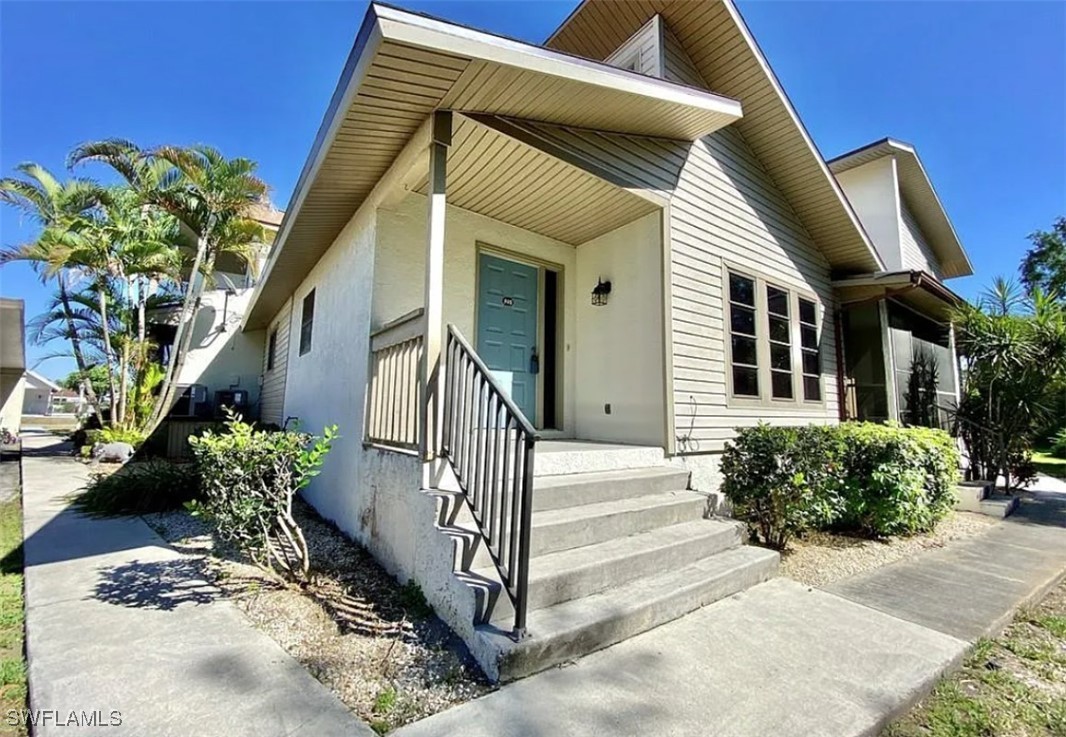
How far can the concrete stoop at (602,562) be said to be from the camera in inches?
93.8

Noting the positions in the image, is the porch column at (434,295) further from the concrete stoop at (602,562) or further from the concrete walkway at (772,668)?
the concrete walkway at (772,668)

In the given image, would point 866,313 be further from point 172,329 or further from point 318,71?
point 172,329

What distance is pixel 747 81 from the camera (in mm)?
5938

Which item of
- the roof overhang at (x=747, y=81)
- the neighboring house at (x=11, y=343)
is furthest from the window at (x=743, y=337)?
the neighboring house at (x=11, y=343)

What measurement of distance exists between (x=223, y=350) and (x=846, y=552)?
1357 cm

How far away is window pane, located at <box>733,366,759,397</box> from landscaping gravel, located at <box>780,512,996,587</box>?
168 cm

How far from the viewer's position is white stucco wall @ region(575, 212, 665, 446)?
4887mm

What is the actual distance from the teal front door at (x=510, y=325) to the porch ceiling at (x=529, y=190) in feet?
1.84

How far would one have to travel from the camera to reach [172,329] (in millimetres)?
12336

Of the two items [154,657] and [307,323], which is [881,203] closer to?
[307,323]

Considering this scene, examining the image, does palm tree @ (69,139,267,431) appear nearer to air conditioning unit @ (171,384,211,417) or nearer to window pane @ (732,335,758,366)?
air conditioning unit @ (171,384,211,417)

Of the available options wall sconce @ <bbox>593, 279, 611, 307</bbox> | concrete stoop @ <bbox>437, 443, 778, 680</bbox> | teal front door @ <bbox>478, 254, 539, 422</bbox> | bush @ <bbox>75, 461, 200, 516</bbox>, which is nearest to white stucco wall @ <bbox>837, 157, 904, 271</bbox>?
wall sconce @ <bbox>593, 279, 611, 307</bbox>

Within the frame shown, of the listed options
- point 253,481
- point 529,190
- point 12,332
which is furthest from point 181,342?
point 529,190

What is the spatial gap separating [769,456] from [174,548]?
17.5ft
